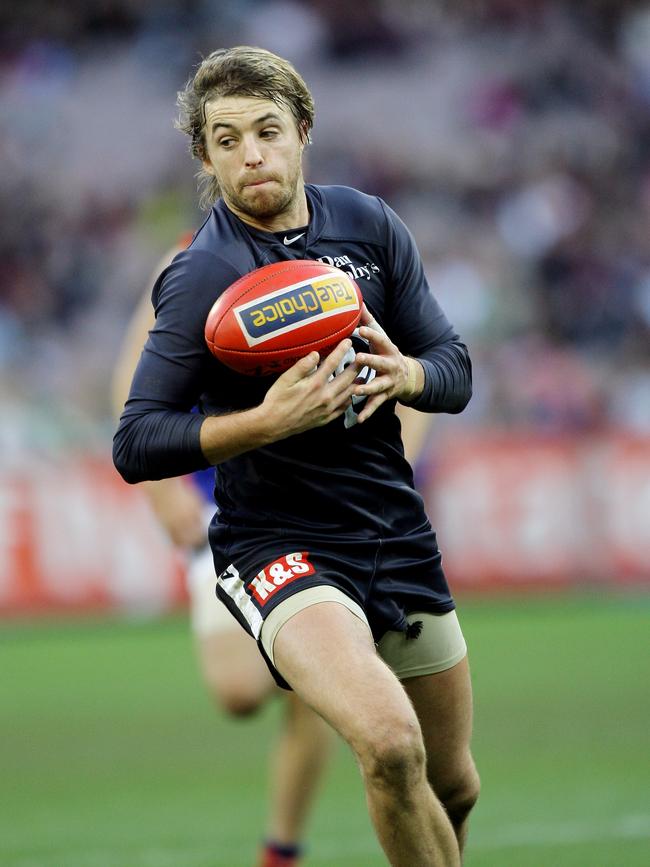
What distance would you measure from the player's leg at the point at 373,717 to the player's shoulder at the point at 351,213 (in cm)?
116

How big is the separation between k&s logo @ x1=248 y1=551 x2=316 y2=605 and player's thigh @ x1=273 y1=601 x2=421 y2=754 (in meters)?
0.14

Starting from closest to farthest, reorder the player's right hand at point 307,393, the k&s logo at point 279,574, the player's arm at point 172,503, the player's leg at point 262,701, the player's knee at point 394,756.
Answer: the player's knee at point 394,756, the player's right hand at point 307,393, the k&s logo at point 279,574, the player's leg at point 262,701, the player's arm at point 172,503

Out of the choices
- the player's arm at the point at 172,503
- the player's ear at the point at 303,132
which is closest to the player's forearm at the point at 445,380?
the player's ear at the point at 303,132

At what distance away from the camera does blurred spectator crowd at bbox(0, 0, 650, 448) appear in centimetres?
1786

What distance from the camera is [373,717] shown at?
3.97m

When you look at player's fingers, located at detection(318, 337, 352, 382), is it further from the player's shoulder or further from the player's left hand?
the player's shoulder

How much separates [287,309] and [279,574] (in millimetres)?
760

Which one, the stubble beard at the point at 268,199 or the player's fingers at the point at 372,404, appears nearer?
the player's fingers at the point at 372,404

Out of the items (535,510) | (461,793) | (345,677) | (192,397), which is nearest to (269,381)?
(192,397)

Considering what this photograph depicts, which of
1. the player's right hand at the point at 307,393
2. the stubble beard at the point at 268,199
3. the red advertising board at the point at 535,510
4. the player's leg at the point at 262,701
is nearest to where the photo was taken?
the player's right hand at the point at 307,393

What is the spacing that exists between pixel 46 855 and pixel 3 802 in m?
1.35

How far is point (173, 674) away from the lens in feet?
38.9

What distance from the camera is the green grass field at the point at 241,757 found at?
6.49 m

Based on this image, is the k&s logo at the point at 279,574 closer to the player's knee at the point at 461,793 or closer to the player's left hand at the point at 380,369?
the player's left hand at the point at 380,369
